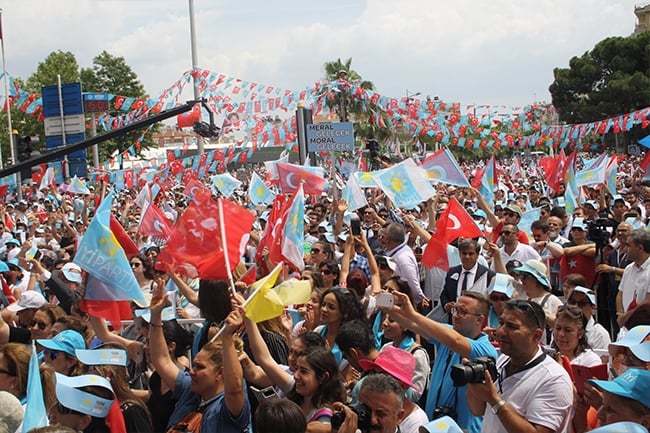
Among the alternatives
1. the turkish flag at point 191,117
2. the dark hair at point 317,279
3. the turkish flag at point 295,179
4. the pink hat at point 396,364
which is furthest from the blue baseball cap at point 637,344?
the turkish flag at point 191,117

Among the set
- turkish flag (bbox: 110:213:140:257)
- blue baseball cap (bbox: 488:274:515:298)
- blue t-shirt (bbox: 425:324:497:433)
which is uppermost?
turkish flag (bbox: 110:213:140:257)

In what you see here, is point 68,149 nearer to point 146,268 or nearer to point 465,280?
point 146,268

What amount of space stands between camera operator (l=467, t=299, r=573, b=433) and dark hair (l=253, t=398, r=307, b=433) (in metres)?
0.83

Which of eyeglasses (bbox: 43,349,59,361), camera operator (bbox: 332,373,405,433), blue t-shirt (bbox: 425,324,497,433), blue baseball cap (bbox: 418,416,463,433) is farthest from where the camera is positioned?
eyeglasses (bbox: 43,349,59,361)

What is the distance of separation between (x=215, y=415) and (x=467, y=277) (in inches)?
150

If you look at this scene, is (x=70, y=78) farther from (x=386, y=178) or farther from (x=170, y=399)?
(x=170, y=399)

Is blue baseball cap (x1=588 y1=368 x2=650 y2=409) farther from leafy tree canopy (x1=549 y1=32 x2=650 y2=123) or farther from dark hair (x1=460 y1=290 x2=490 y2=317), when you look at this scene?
leafy tree canopy (x1=549 y1=32 x2=650 y2=123)

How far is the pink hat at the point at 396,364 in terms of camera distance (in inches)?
174

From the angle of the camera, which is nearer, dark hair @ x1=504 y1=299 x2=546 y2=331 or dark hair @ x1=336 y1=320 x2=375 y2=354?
dark hair @ x1=504 y1=299 x2=546 y2=331

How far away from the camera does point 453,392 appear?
15.5 feet

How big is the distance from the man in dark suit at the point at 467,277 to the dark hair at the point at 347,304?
70.2 inches

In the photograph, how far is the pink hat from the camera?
4410 mm

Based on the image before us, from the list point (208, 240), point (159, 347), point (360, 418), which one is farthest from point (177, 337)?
point (360, 418)

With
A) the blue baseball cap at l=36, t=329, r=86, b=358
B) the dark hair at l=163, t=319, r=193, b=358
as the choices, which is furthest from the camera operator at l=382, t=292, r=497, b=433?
the blue baseball cap at l=36, t=329, r=86, b=358
